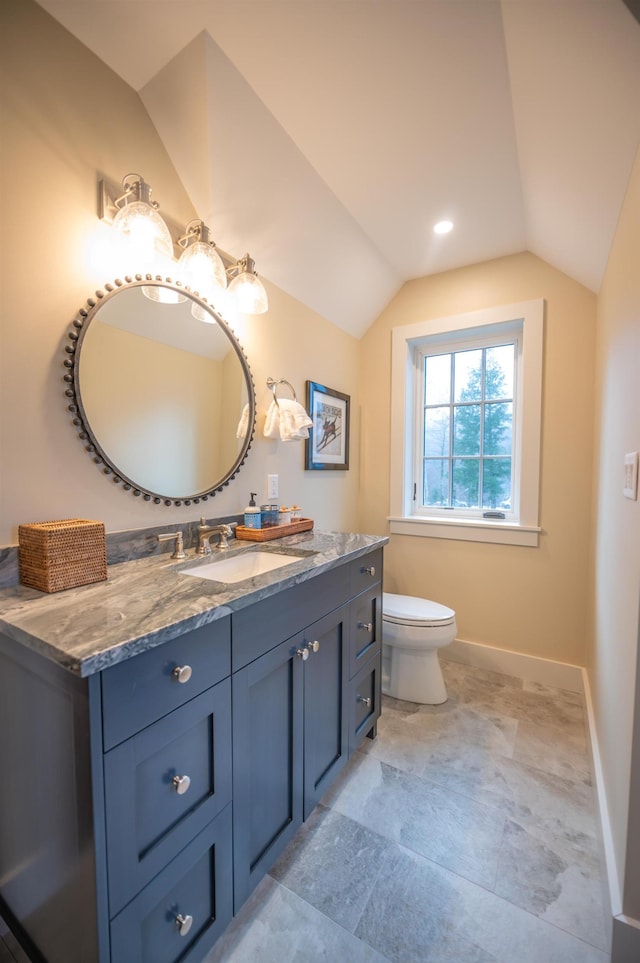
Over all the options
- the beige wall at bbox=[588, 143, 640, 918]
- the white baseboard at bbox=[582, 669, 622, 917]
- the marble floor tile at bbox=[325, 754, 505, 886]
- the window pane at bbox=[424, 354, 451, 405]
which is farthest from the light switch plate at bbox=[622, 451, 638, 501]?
the window pane at bbox=[424, 354, 451, 405]

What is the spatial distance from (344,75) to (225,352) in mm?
986

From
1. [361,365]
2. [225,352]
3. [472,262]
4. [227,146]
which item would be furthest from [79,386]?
[472,262]

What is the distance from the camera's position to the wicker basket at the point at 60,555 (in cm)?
96

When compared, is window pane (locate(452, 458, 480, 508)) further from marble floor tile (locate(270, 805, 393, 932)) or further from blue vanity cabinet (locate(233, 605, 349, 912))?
marble floor tile (locate(270, 805, 393, 932))

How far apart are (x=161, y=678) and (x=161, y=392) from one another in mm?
992

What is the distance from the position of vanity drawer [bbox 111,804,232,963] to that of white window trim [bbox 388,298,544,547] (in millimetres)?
1895

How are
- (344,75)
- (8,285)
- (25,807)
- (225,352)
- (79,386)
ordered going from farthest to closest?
(225,352) → (344,75) → (79,386) → (8,285) → (25,807)

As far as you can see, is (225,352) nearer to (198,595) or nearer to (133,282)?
(133,282)

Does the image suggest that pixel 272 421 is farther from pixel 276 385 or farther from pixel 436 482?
pixel 436 482

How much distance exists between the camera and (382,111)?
1.35 meters

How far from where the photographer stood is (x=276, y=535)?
1686 millimetres

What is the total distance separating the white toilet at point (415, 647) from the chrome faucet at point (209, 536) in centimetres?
94

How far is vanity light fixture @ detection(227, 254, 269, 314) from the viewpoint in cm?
155

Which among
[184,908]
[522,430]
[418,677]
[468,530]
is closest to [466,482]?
[468,530]
